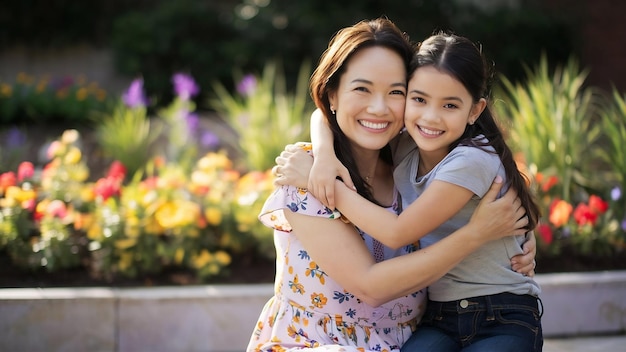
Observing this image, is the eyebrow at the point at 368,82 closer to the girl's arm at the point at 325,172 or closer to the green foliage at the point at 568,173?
the girl's arm at the point at 325,172

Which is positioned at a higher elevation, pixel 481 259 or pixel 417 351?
pixel 481 259

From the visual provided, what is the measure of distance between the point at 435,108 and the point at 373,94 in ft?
0.68

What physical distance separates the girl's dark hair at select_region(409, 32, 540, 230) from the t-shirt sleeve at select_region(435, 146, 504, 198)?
0.06m

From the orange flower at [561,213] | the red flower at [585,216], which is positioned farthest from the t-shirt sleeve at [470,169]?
the red flower at [585,216]

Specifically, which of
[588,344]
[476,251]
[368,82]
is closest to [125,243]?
[368,82]

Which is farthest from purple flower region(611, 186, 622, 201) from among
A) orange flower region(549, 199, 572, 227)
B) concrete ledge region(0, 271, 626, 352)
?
concrete ledge region(0, 271, 626, 352)

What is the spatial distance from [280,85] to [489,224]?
6.02m

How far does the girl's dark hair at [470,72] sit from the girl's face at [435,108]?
0.02m

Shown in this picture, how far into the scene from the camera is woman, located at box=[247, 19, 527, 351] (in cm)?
227

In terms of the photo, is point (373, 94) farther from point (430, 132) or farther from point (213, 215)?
point (213, 215)

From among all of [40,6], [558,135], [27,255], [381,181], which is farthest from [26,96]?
[381,181]

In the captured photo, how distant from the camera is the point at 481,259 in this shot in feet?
7.85

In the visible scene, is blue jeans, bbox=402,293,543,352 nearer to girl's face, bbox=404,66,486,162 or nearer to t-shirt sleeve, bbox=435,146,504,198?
t-shirt sleeve, bbox=435,146,504,198

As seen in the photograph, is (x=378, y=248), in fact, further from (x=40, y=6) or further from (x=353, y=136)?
(x=40, y=6)
